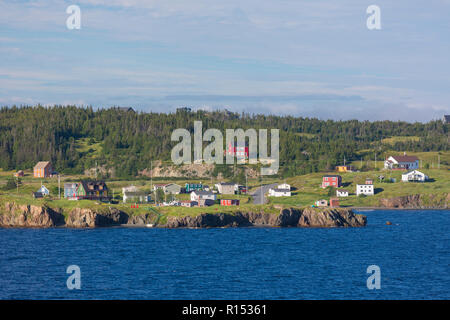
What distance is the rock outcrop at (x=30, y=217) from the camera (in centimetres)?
13812

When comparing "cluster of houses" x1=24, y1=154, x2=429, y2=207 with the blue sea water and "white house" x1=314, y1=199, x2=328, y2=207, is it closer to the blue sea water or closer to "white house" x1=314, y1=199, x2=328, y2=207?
"white house" x1=314, y1=199, x2=328, y2=207

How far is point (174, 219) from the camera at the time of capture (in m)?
137

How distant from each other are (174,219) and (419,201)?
81522 mm

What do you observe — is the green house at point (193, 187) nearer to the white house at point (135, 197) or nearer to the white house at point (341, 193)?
the white house at point (135, 197)

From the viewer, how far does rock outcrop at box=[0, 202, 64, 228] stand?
453 feet

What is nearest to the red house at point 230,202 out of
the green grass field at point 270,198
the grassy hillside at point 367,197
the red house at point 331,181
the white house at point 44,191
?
the green grass field at point 270,198

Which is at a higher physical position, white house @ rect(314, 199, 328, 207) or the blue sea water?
white house @ rect(314, 199, 328, 207)

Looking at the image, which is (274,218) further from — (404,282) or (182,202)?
(404,282)

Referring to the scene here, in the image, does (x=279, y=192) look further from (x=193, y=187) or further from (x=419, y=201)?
(x=419, y=201)

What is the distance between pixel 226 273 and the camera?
86.2m

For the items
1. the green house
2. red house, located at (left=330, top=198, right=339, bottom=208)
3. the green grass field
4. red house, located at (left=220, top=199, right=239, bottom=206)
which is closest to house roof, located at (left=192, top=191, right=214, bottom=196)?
the green grass field
